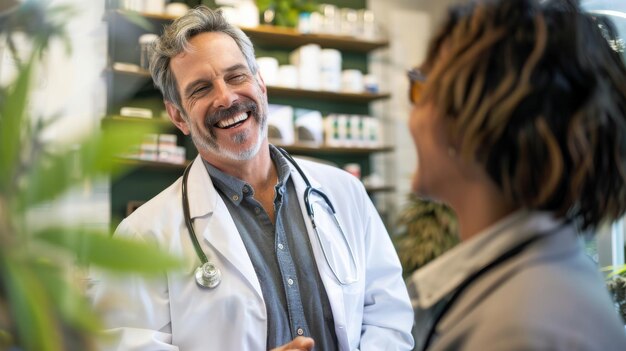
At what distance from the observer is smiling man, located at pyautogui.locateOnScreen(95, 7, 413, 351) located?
5.27ft

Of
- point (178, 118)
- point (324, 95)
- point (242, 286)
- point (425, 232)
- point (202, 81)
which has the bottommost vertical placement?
point (425, 232)

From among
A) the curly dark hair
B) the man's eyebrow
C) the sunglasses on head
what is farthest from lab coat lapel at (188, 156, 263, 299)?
the curly dark hair

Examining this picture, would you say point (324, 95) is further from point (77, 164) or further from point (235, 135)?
point (77, 164)

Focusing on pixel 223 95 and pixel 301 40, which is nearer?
pixel 223 95

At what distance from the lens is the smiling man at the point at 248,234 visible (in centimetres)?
161

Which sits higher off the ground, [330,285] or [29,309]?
[29,309]

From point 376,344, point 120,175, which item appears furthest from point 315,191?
point 120,175

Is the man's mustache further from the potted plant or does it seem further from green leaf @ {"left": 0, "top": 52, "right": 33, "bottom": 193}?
green leaf @ {"left": 0, "top": 52, "right": 33, "bottom": 193}

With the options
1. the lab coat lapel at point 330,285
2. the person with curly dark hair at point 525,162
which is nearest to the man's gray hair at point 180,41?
the lab coat lapel at point 330,285

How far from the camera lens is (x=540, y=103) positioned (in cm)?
78

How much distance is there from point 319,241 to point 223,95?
48cm

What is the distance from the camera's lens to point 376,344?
1747 mm

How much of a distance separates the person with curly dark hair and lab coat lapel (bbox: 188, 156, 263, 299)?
0.84 meters

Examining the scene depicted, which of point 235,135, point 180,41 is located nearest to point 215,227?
point 235,135
